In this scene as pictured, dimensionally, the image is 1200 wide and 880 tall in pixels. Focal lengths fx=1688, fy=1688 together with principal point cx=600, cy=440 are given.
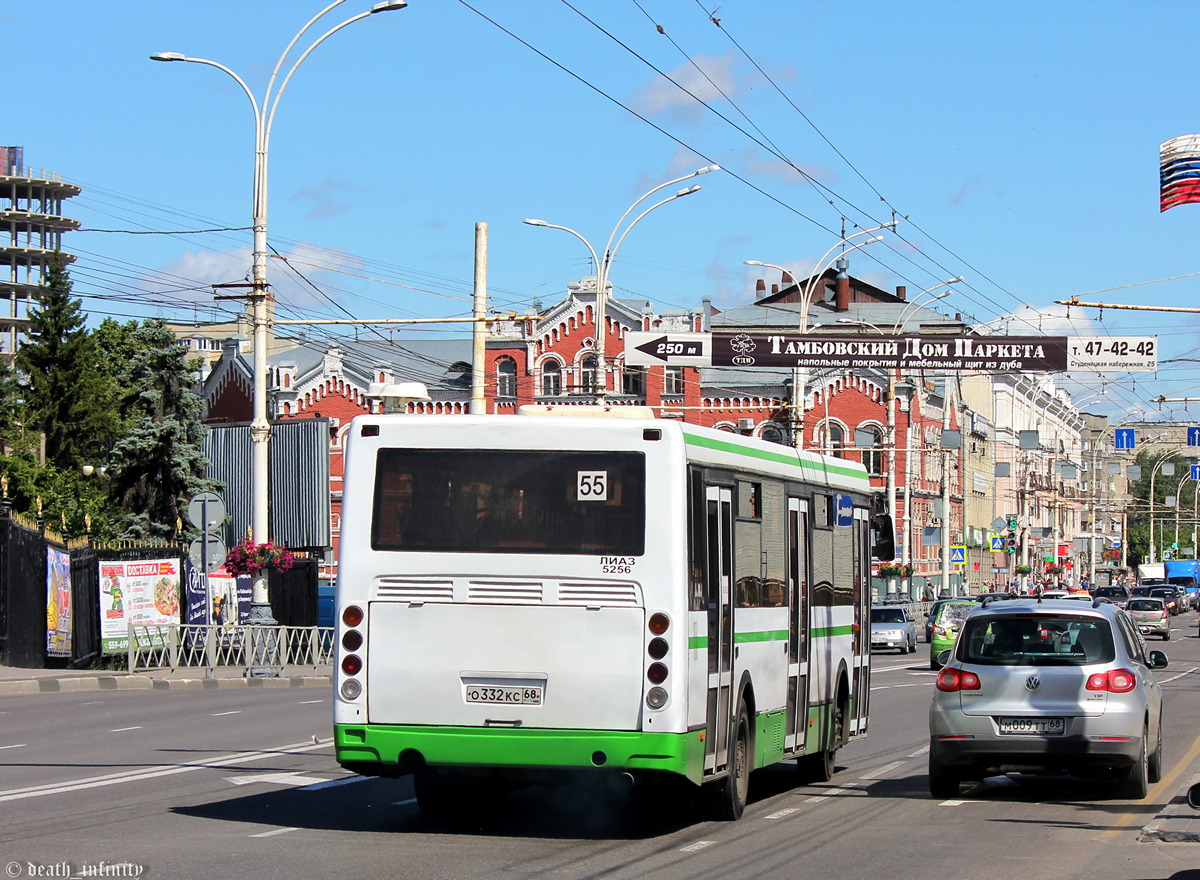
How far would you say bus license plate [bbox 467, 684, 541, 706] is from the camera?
429 inches

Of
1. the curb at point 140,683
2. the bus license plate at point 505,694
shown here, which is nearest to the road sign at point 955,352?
the curb at point 140,683

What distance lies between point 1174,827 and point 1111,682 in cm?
236

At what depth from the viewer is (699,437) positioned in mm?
11594

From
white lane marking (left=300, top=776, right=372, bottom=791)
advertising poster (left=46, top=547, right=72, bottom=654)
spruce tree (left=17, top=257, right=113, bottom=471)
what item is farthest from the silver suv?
spruce tree (left=17, top=257, right=113, bottom=471)

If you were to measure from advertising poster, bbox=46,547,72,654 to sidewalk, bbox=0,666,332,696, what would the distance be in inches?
21.7

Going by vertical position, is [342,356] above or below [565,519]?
above

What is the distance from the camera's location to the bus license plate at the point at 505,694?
429 inches

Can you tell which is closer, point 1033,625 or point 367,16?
point 1033,625

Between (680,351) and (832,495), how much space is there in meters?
15.0

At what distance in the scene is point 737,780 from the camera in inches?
488

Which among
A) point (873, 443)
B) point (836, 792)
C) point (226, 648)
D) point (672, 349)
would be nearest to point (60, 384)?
point (873, 443)

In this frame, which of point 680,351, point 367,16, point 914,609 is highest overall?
point 367,16

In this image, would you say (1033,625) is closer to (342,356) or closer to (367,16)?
(367,16)

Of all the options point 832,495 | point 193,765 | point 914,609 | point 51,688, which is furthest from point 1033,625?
point 914,609
